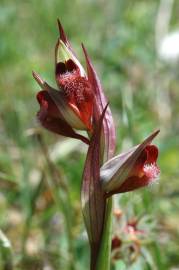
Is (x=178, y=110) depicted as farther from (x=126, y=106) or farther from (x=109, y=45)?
(x=126, y=106)

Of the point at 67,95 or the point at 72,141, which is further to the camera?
the point at 72,141

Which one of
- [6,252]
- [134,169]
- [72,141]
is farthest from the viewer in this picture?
[72,141]

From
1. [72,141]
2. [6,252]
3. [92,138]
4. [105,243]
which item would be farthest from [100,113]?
[72,141]

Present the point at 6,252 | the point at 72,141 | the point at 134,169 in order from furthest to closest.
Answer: the point at 72,141 → the point at 6,252 → the point at 134,169

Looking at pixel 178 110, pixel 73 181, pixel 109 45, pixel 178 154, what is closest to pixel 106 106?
pixel 73 181

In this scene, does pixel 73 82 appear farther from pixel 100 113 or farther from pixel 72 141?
pixel 72 141

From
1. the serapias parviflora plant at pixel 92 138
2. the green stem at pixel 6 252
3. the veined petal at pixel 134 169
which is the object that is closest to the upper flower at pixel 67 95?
the serapias parviflora plant at pixel 92 138

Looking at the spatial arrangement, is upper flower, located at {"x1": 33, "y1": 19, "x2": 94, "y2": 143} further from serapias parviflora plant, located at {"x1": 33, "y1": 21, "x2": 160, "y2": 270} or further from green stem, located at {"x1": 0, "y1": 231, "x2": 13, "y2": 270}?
green stem, located at {"x1": 0, "y1": 231, "x2": 13, "y2": 270}
